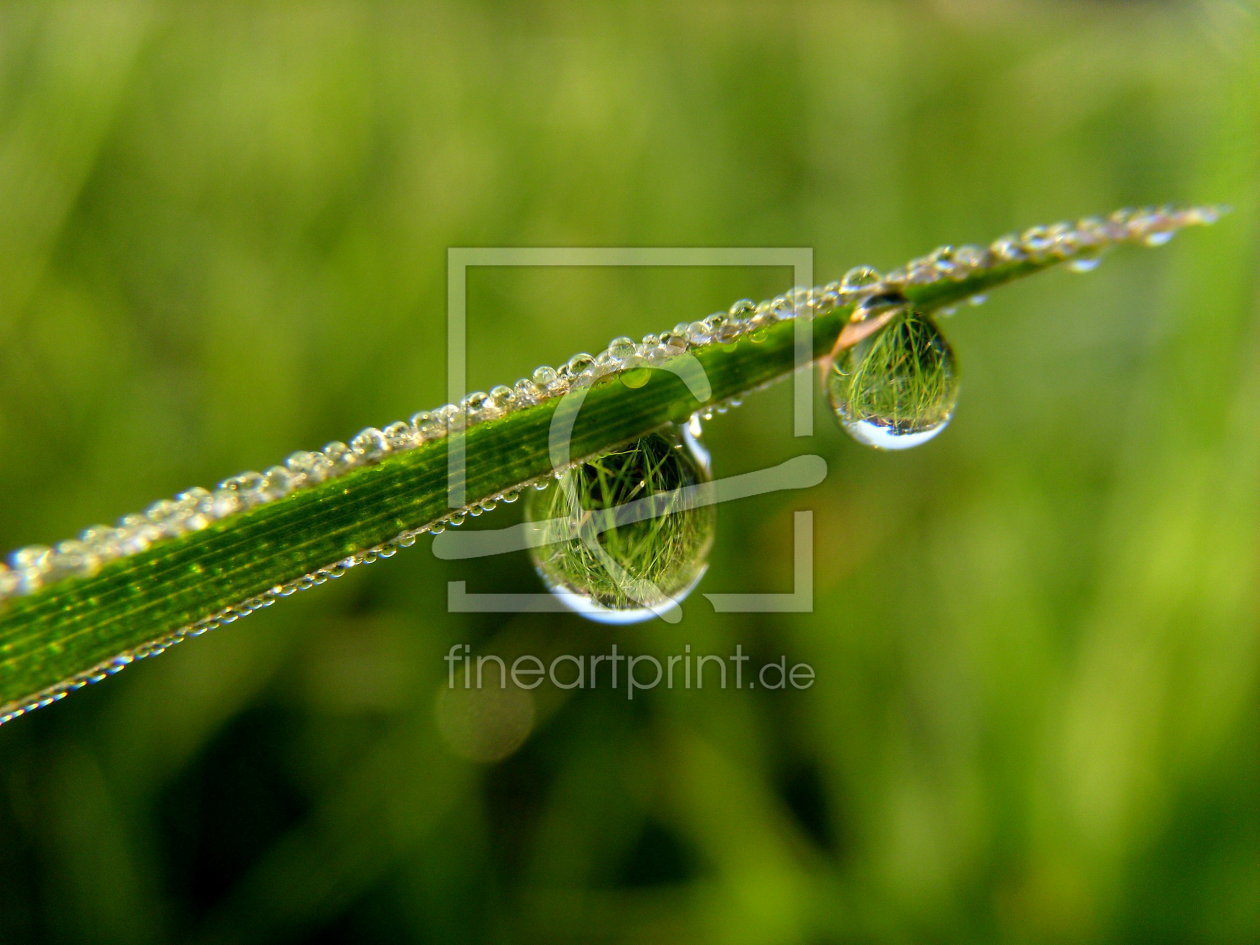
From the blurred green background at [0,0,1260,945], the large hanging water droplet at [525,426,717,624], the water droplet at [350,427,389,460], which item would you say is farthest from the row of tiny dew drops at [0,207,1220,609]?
the blurred green background at [0,0,1260,945]

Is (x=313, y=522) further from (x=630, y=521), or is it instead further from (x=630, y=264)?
(x=630, y=264)

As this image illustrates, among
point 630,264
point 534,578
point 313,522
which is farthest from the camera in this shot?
point 630,264

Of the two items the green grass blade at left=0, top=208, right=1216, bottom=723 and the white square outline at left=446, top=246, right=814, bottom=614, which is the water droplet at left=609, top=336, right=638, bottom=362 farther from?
the white square outline at left=446, top=246, right=814, bottom=614

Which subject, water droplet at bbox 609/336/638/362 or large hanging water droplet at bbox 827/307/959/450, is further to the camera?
large hanging water droplet at bbox 827/307/959/450

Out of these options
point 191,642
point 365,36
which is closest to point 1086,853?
point 191,642

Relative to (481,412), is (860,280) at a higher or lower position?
higher

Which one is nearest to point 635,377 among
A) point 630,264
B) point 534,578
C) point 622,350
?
point 622,350
